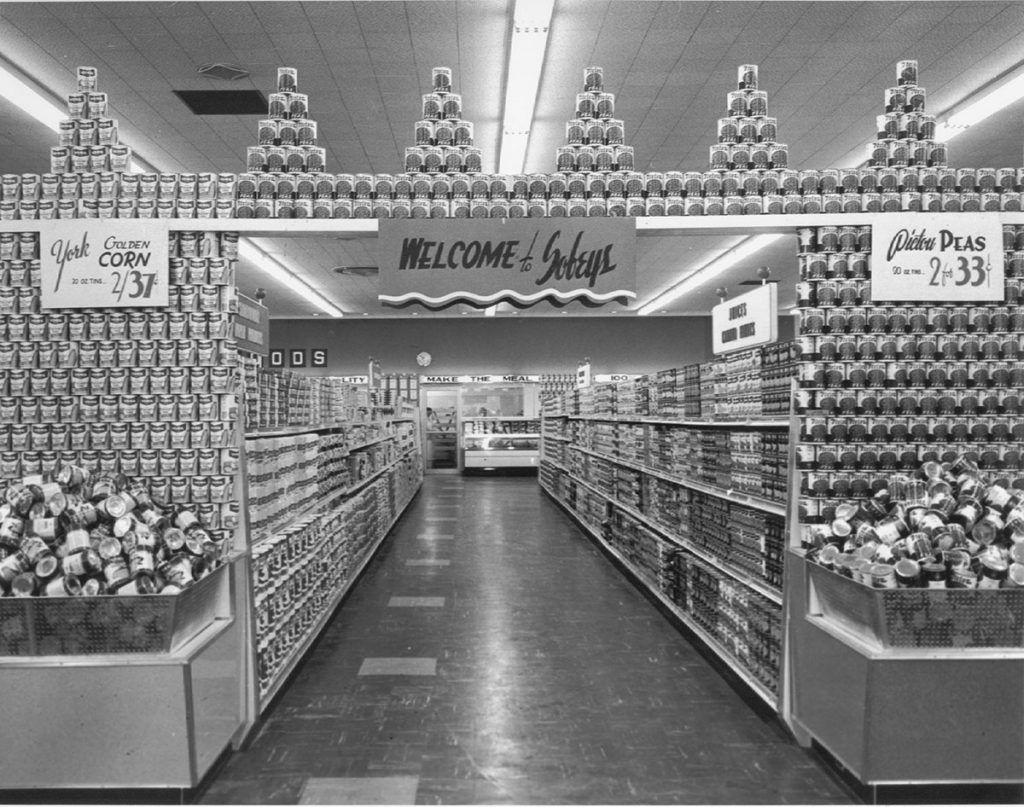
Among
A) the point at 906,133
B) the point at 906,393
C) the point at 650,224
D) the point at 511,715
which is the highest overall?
the point at 906,133

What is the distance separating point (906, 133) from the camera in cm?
388

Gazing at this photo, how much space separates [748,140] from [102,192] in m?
3.38

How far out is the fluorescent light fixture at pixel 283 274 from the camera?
12742 millimetres

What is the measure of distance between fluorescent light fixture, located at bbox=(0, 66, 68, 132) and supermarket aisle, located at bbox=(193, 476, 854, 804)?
5249 millimetres

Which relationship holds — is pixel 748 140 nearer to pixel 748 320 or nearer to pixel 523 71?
pixel 748 320

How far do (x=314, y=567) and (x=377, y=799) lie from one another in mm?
2330

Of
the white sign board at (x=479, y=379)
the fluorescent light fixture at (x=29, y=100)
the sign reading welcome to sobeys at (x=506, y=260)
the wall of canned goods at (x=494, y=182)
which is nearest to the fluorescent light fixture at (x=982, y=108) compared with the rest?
the wall of canned goods at (x=494, y=182)

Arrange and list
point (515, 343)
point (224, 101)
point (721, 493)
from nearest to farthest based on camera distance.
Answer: point (721, 493)
point (224, 101)
point (515, 343)

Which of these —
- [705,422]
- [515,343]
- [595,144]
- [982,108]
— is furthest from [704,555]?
[515,343]

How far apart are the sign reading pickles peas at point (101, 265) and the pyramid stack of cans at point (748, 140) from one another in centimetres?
294

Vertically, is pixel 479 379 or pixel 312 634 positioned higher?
A: pixel 479 379

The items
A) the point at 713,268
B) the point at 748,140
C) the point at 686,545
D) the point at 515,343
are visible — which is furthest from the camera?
the point at 515,343

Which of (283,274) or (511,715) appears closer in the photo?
(511,715)

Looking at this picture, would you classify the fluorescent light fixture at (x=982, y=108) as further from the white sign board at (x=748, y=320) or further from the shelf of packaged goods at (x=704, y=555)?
the shelf of packaged goods at (x=704, y=555)
